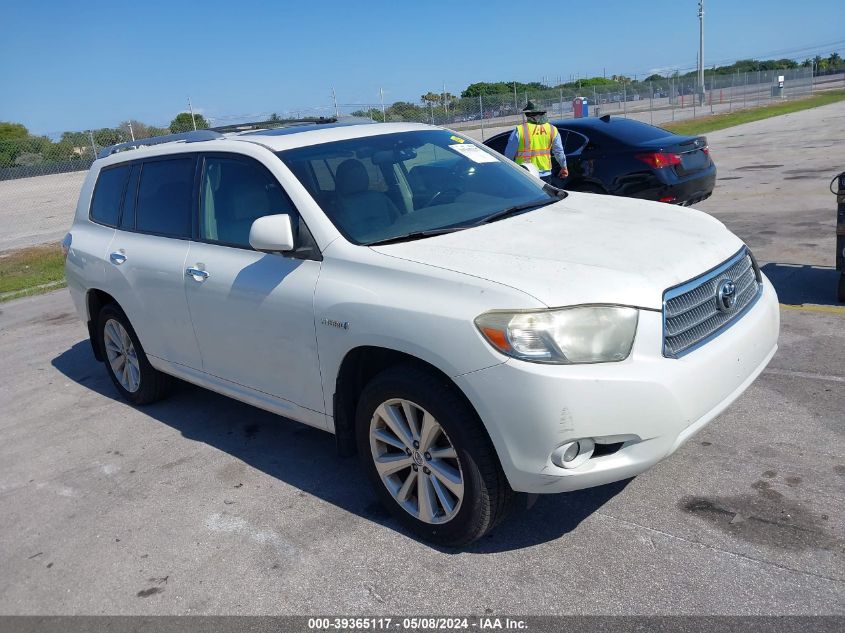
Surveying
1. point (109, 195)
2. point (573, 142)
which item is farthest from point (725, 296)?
point (573, 142)

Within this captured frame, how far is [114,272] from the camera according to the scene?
5.43m

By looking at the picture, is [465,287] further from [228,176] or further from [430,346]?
[228,176]

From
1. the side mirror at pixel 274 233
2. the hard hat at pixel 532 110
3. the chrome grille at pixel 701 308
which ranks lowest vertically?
the chrome grille at pixel 701 308

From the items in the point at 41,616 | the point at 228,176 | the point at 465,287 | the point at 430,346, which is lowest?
the point at 41,616

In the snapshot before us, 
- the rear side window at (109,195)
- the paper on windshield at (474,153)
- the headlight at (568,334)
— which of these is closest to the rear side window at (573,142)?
the paper on windshield at (474,153)

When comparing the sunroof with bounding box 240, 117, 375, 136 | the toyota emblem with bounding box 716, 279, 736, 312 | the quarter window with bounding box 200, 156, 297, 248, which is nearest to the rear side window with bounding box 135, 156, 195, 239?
the quarter window with bounding box 200, 156, 297, 248

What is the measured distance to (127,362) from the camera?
5809 mm

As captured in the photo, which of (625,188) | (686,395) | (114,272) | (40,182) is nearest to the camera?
(686,395)

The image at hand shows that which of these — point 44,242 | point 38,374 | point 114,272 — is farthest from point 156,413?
point 44,242

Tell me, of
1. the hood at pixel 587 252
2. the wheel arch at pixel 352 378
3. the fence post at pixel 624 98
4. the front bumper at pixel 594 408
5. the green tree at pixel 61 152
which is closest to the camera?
the front bumper at pixel 594 408

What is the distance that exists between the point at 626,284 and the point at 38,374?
5781 millimetres

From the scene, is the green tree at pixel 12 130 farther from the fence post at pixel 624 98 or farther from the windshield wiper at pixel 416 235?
the windshield wiper at pixel 416 235

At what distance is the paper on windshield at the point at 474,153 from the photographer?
192 inches

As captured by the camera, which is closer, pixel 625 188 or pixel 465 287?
pixel 465 287
